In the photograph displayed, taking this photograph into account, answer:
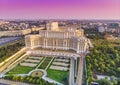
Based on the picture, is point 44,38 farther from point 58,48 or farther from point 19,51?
point 19,51

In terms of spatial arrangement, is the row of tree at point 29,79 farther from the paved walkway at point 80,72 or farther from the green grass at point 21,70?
the paved walkway at point 80,72

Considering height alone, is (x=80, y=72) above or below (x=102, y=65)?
below

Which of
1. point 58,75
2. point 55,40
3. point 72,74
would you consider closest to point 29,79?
point 58,75

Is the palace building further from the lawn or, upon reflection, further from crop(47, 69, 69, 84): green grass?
crop(47, 69, 69, 84): green grass

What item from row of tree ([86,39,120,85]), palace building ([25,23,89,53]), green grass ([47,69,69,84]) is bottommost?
green grass ([47,69,69,84])

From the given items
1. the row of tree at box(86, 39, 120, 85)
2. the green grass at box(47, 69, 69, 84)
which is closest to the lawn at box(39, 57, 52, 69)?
the green grass at box(47, 69, 69, 84)

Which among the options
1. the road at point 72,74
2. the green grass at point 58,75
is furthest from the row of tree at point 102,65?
the green grass at point 58,75

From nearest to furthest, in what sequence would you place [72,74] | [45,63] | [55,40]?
[72,74] → [45,63] → [55,40]

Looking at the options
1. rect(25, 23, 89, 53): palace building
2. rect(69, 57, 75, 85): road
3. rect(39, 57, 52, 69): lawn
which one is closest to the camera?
rect(69, 57, 75, 85): road

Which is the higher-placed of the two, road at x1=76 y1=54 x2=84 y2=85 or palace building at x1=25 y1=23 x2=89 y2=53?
palace building at x1=25 y1=23 x2=89 y2=53

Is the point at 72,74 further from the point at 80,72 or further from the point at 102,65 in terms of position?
the point at 102,65
